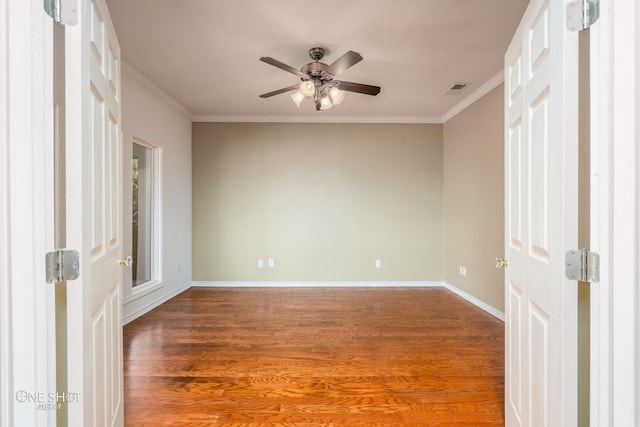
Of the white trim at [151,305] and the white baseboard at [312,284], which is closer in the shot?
the white trim at [151,305]


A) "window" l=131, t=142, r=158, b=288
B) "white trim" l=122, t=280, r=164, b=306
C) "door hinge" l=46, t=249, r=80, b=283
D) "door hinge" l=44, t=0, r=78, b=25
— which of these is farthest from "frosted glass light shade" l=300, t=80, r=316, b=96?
"white trim" l=122, t=280, r=164, b=306

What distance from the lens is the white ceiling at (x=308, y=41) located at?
2178 mm

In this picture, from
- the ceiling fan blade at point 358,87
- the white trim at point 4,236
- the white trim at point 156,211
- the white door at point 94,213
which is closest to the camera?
the white trim at point 4,236

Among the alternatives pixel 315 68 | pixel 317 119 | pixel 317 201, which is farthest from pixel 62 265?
pixel 317 119

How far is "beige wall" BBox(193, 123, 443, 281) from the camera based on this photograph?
4.68 metres

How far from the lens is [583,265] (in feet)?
2.86

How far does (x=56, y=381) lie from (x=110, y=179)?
0.75m

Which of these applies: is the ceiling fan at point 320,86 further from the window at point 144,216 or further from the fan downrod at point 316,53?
the window at point 144,216

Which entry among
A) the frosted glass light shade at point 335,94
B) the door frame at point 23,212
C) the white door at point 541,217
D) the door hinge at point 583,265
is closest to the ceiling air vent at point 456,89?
the frosted glass light shade at point 335,94

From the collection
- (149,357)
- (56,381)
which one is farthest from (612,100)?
(149,357)

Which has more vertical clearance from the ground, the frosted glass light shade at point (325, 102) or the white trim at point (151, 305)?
the frosted glass light shade at point (325, 102)

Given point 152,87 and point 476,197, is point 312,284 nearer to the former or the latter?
point 476,197

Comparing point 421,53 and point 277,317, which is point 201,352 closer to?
point 277,317

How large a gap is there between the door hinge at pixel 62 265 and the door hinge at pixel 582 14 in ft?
5.31
